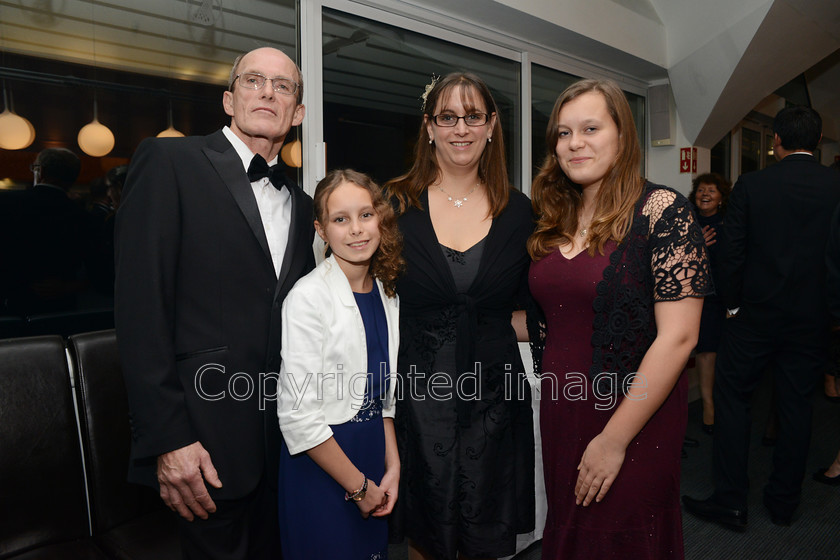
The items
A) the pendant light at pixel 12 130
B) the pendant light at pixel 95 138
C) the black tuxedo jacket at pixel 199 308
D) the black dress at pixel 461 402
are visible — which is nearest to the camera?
the black tuxedo jacket at pixel 199 308

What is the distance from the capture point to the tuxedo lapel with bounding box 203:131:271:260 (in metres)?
1.34

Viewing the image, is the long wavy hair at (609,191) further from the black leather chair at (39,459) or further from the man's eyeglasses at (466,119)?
the black leather chair at (39,459)

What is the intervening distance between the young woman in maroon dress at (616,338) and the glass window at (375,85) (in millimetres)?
1732

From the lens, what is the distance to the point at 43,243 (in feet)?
6.79

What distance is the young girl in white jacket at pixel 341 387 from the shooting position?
1.31 metres

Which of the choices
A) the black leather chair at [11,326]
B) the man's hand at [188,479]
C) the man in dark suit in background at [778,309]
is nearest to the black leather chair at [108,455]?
the black leather chair at [11,326]

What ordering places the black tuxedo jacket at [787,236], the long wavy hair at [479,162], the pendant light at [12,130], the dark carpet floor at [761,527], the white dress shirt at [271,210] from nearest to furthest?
the white dress shirt at [271,210] < the long wavy hair at [479,162] < the pendant light at [12,130] < the dark carpet floor at [761,527] < the black tuxedo jacket at [787,236]

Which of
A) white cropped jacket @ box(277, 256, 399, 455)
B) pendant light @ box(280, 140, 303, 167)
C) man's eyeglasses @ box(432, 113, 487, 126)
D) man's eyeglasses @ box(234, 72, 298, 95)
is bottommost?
white cropped jacket @ box(277, 256, 399, 455)

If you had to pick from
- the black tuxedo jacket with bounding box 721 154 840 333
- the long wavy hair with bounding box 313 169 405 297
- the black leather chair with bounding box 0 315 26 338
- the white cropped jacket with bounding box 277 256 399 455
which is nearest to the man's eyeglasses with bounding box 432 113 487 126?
the long wavy hair with bounding box 313 169 405 297

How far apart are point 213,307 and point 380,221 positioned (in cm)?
47

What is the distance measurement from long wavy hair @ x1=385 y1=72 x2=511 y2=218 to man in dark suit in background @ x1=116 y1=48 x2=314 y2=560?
1.40 feet

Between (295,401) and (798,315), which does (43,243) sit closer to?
(295,401)

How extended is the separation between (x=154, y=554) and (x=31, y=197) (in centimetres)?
134

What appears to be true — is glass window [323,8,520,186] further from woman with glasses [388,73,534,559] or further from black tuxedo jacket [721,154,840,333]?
black tuxedo jacket [721,154,840,333]
